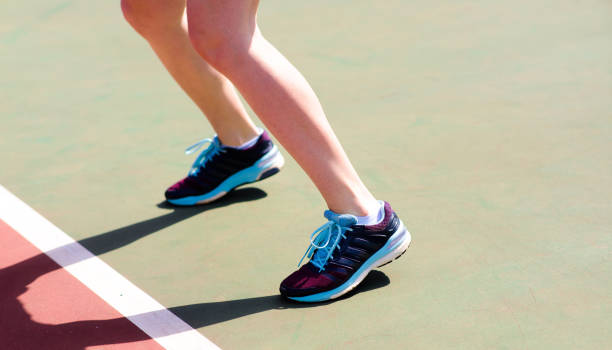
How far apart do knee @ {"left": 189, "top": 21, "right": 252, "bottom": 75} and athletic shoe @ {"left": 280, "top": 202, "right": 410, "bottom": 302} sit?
54 centimetres

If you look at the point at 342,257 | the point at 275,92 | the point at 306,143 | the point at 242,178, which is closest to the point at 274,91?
the point at 275,92

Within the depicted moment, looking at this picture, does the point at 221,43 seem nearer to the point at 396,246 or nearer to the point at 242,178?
the point at 396,246

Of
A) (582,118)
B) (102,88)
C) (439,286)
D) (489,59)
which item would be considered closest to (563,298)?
(439,286)

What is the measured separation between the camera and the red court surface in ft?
7.50

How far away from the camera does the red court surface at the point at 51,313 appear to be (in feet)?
7.50

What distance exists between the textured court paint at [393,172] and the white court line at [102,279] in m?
0.05

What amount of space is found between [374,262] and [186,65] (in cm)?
112

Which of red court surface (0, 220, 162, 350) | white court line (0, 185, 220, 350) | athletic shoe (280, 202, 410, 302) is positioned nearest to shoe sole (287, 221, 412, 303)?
athletic shoe (280, 202, 410, 302)

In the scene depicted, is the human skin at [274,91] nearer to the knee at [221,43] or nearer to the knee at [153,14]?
the knee at [221,43]

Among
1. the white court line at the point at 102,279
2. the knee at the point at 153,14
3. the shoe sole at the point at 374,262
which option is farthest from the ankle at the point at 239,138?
the shoe sole at the point at 374,262

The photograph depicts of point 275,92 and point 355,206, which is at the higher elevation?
point 275,92

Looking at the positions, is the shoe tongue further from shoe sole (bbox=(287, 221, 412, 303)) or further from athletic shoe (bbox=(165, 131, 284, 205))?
athletic shoe (bbox=(165, 131, 284, 205))

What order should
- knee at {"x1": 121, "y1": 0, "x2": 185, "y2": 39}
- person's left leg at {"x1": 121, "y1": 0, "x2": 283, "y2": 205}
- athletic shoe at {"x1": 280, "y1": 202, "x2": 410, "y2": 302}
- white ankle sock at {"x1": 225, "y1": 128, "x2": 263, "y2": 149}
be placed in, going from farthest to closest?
white ankle sock at {"x1": 225, "y1": 128, "x2": 263, "y2": 149} < person's left leg at {"x1": 121, "y1": 0, "x2": 283, "y2": 205} < knee at {"x1": 121, "y1": 0, "x2": 185, "y2": 39} < athletic shoe at {"x1": 280, "y1": 202, "x2": 410, "y2": 302}

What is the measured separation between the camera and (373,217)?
2459mm
